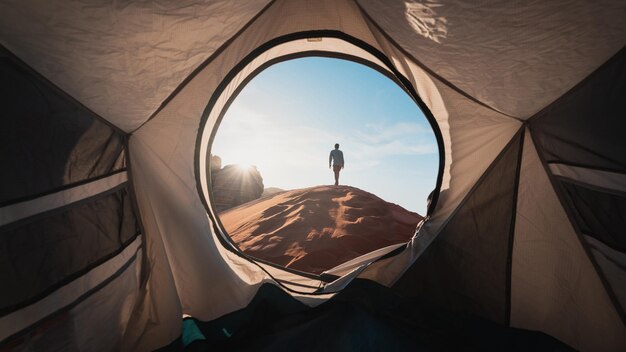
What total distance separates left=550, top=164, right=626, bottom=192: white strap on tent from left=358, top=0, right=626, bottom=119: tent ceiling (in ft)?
1.24

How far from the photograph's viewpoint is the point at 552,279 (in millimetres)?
1731

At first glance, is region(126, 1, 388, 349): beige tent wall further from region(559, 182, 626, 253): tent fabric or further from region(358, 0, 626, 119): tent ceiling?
region(559, 182, 626, 253): tent fabric

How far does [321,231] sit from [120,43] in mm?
4575

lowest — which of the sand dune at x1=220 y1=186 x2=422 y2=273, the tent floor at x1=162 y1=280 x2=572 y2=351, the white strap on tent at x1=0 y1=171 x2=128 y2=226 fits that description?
the sand dune at x1=220 y1=186 x2=422 y2=273

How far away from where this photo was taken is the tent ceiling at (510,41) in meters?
1.06

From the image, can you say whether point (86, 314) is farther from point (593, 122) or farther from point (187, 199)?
point (593, 122)

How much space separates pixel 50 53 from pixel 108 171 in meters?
0.65

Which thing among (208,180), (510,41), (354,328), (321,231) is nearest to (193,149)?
(208,180)

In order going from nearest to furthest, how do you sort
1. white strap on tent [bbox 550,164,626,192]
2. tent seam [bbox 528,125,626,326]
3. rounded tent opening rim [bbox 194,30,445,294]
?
white strap on tent [bbox 550,164,626,192], tent seam [bbox 528,125,626,326], rounded tent opening rim [bbox 194,30,445,294]

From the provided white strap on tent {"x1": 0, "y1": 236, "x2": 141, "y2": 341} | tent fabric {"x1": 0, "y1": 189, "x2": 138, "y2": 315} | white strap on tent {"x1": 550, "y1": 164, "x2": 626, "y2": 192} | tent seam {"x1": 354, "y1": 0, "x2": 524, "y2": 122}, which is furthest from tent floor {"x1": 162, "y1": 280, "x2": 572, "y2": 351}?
tent seam {"x1": 354, "y1": 0, "x2": 524, "y2": 122}

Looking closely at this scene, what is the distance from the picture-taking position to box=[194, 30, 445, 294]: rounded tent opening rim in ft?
6.95

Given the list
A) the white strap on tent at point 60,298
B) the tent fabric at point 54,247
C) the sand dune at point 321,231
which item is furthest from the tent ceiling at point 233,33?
the sand dune at point 321,231

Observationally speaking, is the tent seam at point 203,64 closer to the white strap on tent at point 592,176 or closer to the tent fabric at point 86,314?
the tent fabric at point 86,314

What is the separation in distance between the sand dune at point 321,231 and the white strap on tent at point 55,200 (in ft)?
8.74
